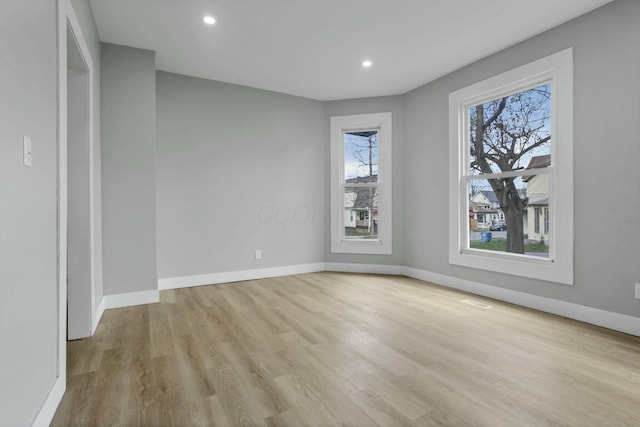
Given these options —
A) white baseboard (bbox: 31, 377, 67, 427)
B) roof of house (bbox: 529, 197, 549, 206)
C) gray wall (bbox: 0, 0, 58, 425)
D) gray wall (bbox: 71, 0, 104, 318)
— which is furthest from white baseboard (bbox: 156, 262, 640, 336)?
gray wall (bbox: 0, 0, 58, 425)

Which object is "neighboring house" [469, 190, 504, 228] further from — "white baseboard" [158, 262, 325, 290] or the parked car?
"white baseboard" [158, 262, 325, 290]

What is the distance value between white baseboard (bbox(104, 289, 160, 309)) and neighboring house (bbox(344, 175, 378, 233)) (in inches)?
112

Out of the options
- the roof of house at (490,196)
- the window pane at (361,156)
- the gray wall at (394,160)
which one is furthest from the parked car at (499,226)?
the window pane at (361,156)

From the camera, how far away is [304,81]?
428 centimetres

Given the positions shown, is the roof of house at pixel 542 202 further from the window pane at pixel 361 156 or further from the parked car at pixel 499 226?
the window pane at pixel 361 156

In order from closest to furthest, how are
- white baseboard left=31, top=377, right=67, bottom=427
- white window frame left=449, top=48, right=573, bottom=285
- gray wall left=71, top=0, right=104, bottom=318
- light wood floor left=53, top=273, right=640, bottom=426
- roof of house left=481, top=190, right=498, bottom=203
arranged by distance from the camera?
white baseboard left=31, top=377, right=67, bottom=427, light wood floor left=53, top=273, right=640, bottom=426, gray wall left=71, top=0, right=104, bottom=318, white window frame left=449, top=48, right=573, bottom=285, roof of house left=481, top=190, right=498, bottom=203

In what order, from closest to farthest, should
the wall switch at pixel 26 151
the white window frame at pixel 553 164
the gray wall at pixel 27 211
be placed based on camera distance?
the gray wall at pixel 27 211 < the wall switch at pixel 26 151 < the white window frame at pixel 553 164

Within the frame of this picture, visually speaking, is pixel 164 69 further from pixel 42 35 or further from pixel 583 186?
pixel 583 186

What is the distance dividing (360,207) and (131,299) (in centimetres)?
326

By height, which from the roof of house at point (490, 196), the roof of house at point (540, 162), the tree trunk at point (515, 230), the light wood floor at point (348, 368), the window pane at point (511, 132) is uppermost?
the window pane at point (511, 132)

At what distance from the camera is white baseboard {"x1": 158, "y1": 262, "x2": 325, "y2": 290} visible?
13.1 feet

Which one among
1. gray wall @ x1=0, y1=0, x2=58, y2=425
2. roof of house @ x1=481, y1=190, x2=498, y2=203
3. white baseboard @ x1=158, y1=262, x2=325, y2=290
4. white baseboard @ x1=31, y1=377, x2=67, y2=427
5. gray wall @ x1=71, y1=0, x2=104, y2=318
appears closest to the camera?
gray wall @ x1=0, y1=0, x2=58, y2=425

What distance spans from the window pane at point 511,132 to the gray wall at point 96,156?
3984mm

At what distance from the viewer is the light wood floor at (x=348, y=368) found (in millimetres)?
1579
